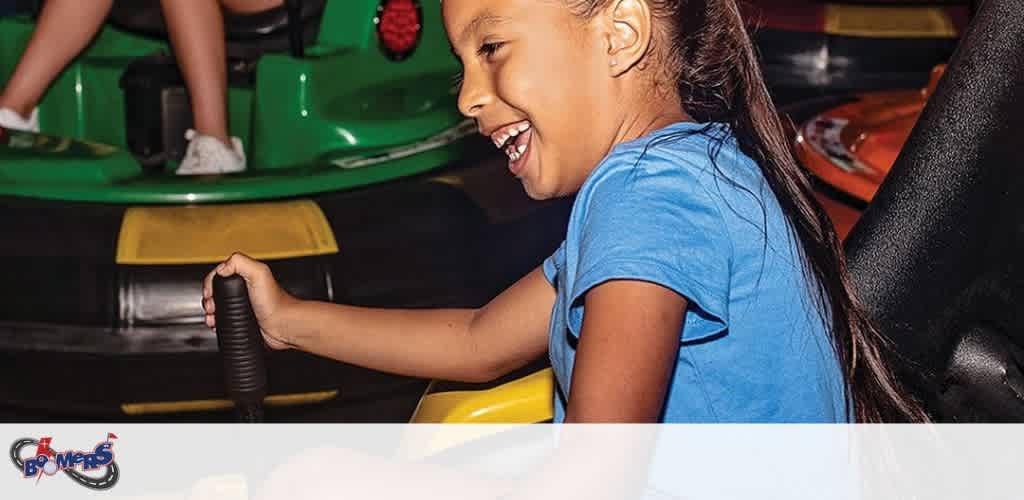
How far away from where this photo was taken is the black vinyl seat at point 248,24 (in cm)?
230

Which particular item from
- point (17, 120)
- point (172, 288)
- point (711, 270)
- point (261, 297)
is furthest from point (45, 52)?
point (711, 270)

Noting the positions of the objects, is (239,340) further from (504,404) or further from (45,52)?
(45,52)

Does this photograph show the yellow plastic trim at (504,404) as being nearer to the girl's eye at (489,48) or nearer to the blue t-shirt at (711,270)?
the blue t-shirt at (711,270)

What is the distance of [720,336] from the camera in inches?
33.6

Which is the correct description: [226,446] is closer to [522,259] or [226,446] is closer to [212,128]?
[522,259]

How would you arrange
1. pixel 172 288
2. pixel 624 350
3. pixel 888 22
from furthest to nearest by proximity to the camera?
pixel 888 22
pixel 172 288
pixel 624 350

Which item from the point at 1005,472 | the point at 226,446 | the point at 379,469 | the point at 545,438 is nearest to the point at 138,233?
the point at 226,446

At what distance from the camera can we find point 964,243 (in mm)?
970

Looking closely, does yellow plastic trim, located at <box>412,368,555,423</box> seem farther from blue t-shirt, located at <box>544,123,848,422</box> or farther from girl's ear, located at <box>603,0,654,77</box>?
girl's ear, located at <box>603,0,654,77</box>

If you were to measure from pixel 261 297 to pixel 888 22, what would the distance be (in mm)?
2236

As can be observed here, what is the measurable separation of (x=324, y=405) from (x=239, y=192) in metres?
0.30

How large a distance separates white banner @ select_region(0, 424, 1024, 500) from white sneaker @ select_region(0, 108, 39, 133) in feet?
3.96

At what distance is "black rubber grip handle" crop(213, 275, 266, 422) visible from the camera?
0.98 metres

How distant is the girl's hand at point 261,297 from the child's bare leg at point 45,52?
1.28 metres
